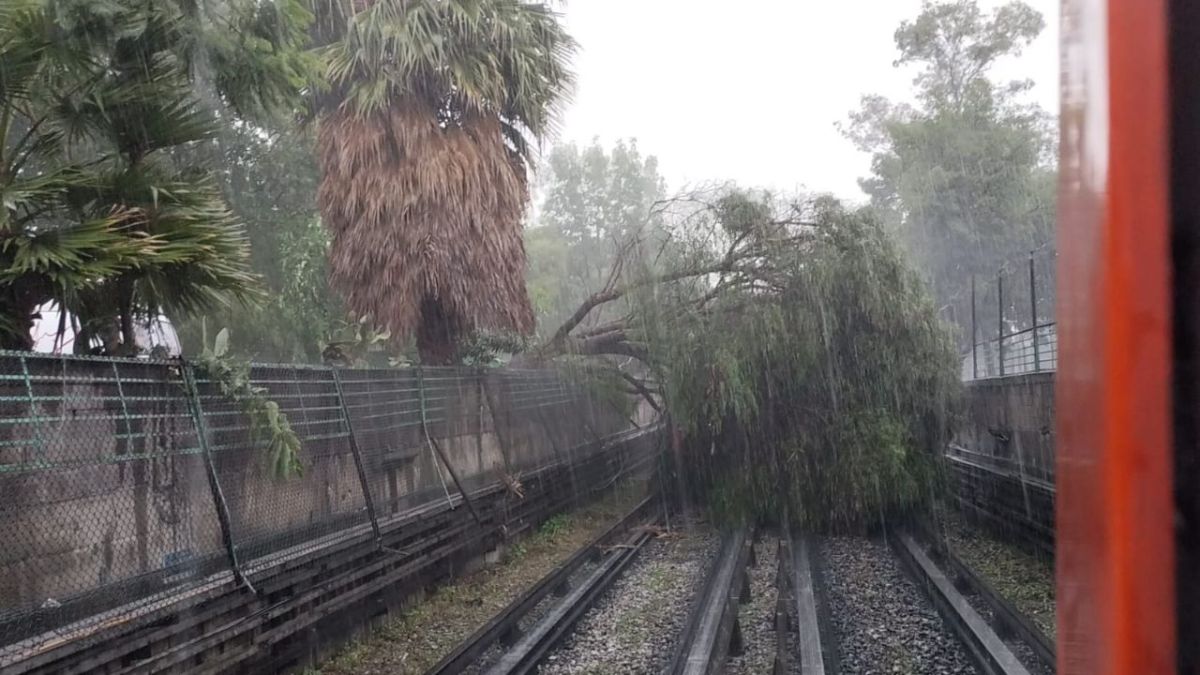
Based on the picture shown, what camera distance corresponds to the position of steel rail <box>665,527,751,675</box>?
7523mm

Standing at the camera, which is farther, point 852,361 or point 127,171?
point 852,361

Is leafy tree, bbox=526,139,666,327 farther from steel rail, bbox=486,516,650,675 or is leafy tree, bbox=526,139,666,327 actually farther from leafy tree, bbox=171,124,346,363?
steel rail, bbox=486,516,650,675

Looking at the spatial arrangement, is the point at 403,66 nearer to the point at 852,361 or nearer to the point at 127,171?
the point at 127,171

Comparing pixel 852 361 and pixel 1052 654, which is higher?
pixel 852 361

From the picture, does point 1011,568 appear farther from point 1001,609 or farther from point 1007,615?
point 1007,615

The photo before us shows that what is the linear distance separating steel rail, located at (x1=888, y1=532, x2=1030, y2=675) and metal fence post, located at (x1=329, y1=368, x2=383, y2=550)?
17.4 ft

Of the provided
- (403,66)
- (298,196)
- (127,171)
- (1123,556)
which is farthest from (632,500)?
(1123,556)

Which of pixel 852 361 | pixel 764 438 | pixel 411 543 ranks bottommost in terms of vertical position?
pixel 411 543

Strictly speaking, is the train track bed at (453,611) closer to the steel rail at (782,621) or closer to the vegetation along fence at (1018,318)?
the steel rail at (782,621)

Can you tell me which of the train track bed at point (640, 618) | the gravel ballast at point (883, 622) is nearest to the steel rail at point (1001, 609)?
the gravel ballast at point (883, 622)

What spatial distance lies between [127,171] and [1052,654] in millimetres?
7384

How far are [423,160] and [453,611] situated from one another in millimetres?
5811

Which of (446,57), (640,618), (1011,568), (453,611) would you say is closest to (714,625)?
(640,618)

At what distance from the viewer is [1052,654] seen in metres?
7.10
